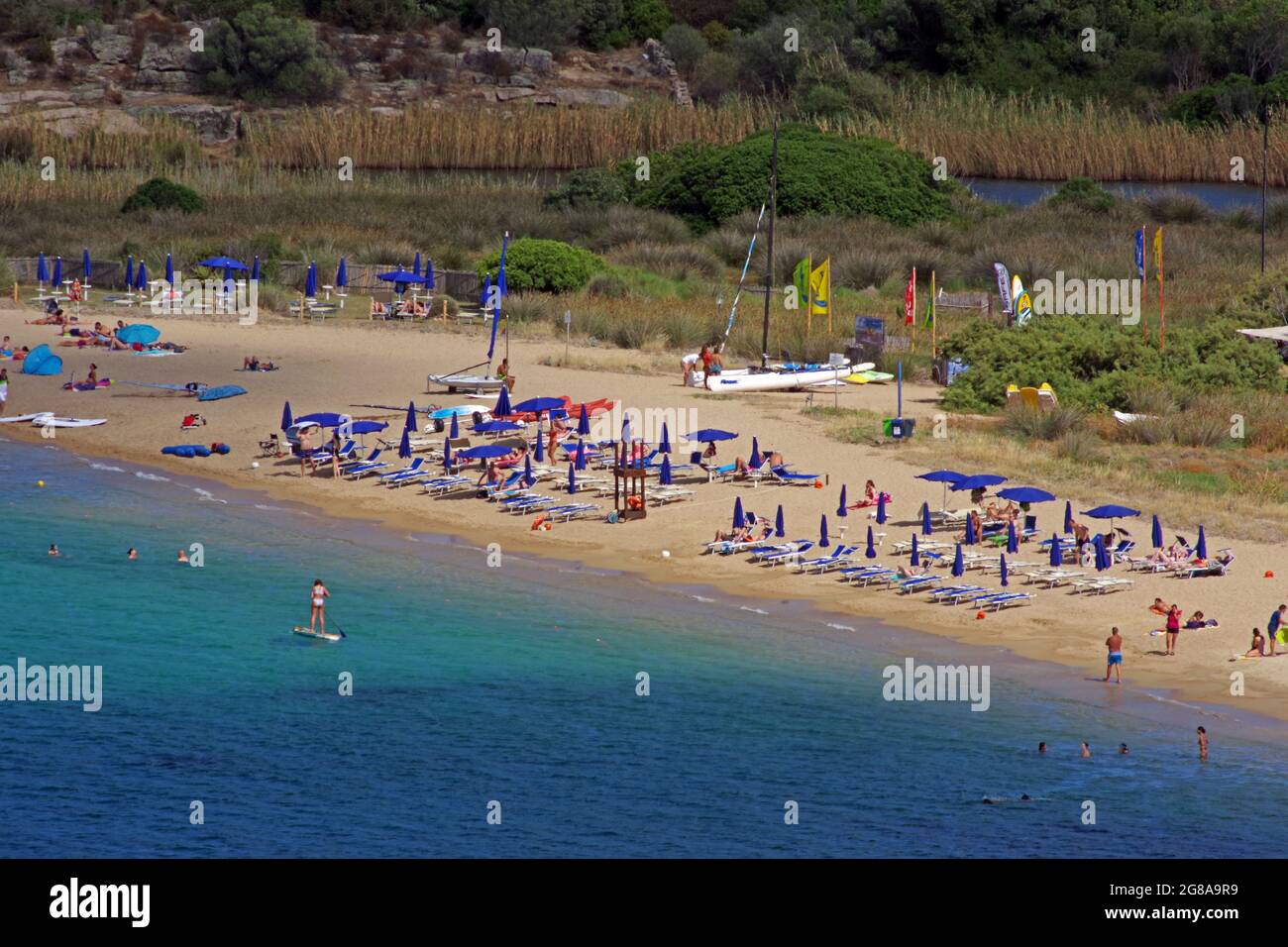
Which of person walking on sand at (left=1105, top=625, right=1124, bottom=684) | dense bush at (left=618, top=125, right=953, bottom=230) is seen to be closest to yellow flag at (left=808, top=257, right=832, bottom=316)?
person walking on sand at (left=1105, top=625, right=1124, bottom=684)

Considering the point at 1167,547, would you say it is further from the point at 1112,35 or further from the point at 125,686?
the point at 1112,35

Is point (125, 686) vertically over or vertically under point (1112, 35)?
under

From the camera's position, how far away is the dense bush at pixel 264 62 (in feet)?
304

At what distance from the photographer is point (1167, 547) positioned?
91.4 ft

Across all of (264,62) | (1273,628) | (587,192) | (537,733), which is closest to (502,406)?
(537,733)

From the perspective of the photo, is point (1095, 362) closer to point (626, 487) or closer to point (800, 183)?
point (626, 487)

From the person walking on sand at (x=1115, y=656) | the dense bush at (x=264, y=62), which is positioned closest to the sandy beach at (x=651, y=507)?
the person walking on sand at (x=1115, y=656)

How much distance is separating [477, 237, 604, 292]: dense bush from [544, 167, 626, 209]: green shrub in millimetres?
13999

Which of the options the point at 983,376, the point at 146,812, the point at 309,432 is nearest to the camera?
the point at 146,812

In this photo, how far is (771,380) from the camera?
135 ft

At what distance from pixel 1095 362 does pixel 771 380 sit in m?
7.12

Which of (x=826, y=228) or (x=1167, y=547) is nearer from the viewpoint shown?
(x=1167, y=547)
